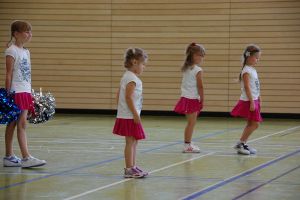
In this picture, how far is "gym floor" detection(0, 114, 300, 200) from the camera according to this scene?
6203mm

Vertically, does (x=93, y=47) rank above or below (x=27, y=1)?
below

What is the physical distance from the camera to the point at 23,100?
7.77 m

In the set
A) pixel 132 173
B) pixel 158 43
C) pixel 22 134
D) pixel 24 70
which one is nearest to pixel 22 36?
pixel 24 70

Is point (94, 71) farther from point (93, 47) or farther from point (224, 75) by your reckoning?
point (224, 75)

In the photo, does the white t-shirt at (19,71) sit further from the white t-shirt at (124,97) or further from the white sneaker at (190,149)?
the white sneaker at (190,149)

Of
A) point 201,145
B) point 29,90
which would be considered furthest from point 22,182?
point 201,145

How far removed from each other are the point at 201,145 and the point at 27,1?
864cm

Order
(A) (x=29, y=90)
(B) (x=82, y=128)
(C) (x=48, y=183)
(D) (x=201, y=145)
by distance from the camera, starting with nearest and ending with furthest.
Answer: (C) (x=48, y=183), (A) (x=29, y=90), (D) (x=201, y=145), (B) (x=82, y=128)

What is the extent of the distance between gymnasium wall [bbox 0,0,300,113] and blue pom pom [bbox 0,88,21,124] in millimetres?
9322

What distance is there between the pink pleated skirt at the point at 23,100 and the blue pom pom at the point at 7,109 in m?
0.06

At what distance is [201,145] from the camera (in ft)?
34.1

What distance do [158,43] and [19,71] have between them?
9.21 metres

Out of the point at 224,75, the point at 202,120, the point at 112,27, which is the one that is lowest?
the point at 202,120

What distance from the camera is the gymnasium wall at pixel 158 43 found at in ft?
52.9
